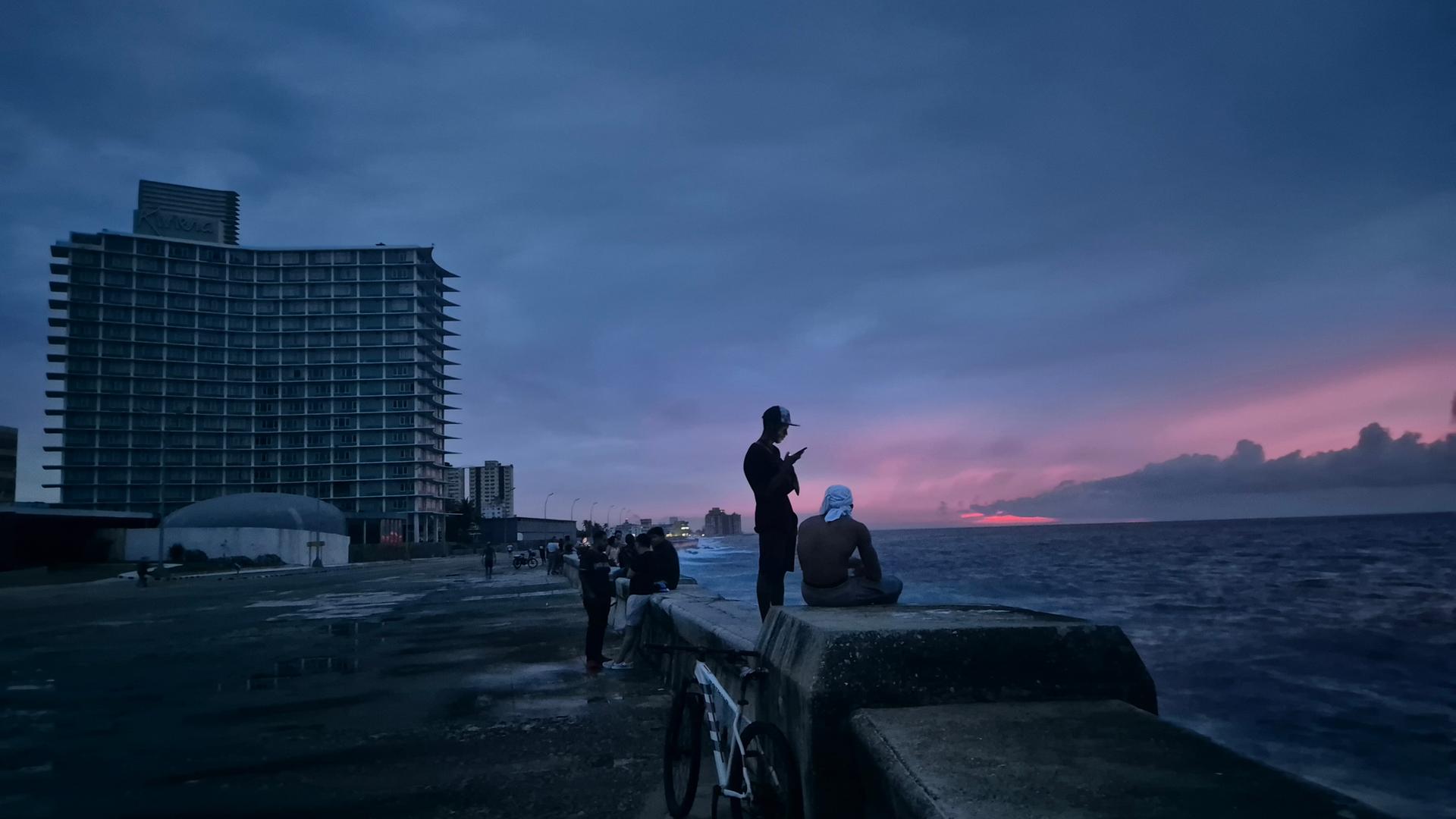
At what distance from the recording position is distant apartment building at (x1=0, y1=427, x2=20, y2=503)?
72.0 m

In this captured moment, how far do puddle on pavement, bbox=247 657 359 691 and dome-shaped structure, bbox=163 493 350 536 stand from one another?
83.8 m

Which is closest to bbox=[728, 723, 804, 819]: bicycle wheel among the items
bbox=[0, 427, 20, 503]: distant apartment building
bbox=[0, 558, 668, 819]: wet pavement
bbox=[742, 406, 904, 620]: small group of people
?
bbox=[742, 406, 904, 620]: small group of people

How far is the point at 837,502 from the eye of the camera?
549 cm

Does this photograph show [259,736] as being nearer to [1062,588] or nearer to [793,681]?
[793,681]

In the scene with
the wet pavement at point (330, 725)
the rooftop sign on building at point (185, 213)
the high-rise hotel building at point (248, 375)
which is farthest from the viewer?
the rooftop sign on building at point (185, 213)

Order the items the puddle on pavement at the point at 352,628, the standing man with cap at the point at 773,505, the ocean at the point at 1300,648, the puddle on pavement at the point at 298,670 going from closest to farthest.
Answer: the standing man with cap at the point at 773,505 < the puddle on pavement at the point at 298,670 < the ocean at the point at 1300,648 < the puddle on pavement at the point at 352,628

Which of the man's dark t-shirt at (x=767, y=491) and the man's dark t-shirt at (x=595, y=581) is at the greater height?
the man's dark t-shirt at (x=767, y=491)

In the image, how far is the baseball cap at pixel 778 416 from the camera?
624 centimetres

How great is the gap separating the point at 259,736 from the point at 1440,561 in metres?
60.6

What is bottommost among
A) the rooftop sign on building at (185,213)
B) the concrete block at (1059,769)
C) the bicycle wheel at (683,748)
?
the bicycle wheel at (683,748)

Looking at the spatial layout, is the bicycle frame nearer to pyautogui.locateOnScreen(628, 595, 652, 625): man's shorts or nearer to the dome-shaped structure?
pyautogui.locateOnScreen(628, 595, 652, 625): man's shorts

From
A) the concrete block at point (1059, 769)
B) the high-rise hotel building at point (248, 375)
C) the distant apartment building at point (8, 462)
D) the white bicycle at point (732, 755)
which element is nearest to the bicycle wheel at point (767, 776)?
the white bicycle at point (732, 755)

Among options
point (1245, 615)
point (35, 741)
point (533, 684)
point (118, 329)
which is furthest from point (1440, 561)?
point (118, 329)

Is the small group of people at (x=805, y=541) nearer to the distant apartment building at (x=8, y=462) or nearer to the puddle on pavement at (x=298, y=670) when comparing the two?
the puddle on pavement at (x=298, y=670)
